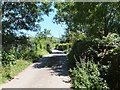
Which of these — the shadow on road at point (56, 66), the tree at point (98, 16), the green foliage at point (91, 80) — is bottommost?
the shadow on road at point (56, 66)

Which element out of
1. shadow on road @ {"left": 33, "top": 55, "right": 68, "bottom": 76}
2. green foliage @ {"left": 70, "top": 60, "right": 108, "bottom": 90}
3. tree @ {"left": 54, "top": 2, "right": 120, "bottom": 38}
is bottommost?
shadow on road @ {"left": 33, "top": 55, "right": 68, "bottom": 76}

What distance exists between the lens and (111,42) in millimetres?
17125

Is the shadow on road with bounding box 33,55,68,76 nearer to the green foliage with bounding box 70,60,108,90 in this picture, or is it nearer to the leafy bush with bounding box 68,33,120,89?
the leafy bush with bounding box 68,33,120,89

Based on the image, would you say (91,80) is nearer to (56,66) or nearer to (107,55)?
(107,55)

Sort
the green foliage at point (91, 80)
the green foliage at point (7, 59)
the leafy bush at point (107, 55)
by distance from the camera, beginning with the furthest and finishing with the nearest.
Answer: the green foliage at point (7, 59) < the leafy bush at point (107, 55) < the green foliage at point (91, 80)

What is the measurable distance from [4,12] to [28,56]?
5197 mm

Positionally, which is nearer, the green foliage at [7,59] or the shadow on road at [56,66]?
the green foliage at [7,59]

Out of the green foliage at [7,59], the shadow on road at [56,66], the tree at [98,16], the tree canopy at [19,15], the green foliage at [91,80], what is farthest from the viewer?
the tree canopy at [19,15]

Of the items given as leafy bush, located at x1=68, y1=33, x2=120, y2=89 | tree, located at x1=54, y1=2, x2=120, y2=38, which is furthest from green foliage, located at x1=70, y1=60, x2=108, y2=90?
tree, located at x1=54, y1=2, x2=120, y2=38

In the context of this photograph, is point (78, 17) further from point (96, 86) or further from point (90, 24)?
point (96, 86)

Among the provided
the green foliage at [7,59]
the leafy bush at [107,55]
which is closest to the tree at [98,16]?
the leafy bush at [107,55]

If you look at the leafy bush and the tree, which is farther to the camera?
Result: the tree

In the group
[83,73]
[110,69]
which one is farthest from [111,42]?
[83,73]

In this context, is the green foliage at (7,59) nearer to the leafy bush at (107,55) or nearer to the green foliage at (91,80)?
the leafy bush at (107,55)
